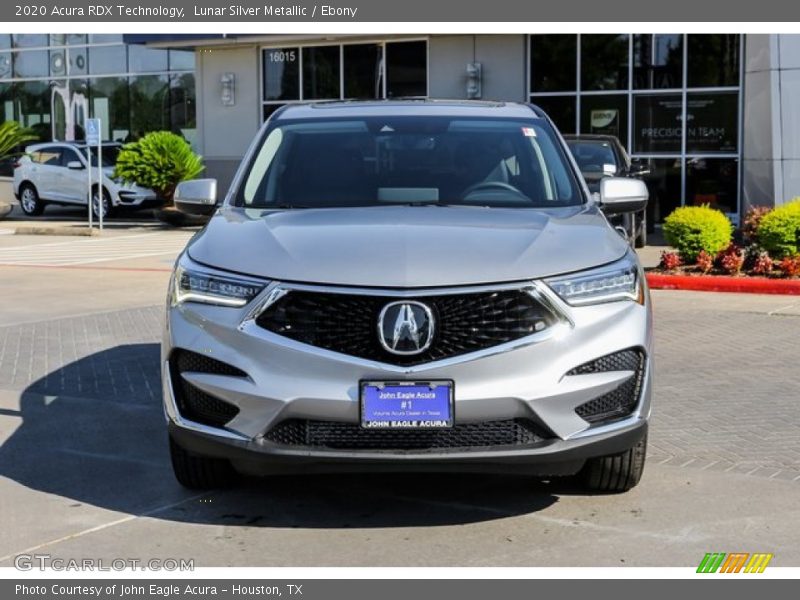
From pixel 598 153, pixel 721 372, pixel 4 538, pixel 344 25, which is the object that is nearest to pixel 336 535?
pixel 4 538

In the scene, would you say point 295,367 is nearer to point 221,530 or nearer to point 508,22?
point 221,530

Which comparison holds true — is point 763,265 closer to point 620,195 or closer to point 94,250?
point 620,195

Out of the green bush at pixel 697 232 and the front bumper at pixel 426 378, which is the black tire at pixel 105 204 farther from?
the front bumper at pixel 426 378

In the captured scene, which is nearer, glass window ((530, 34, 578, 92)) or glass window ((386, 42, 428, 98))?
glass window ((530, 34, 578, 92))

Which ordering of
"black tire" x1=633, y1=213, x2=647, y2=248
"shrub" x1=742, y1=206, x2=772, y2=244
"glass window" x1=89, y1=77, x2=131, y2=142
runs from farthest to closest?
1. "glass window" x1=89, y1=77, x2=131, y2=142
2. "black tire" x1=633, y1=213, x2=647, y2=248
3. "shrub" x1=742, y1=206, x2=772, y2=244

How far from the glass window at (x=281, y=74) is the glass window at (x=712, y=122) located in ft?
30.0

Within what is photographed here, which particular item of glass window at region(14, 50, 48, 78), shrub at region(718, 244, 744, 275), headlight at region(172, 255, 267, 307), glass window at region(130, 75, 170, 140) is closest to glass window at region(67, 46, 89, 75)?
glass window at region(14, 50, 48, 78)

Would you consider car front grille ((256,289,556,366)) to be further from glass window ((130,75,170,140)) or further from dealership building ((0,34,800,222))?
glass window ((130,75,170,140))

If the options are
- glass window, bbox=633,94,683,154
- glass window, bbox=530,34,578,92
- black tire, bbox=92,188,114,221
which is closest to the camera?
glass window, bbox=633,94,683,154

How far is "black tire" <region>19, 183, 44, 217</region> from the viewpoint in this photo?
29.8 metres

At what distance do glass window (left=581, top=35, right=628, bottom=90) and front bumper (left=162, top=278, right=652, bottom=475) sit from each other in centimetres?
2053

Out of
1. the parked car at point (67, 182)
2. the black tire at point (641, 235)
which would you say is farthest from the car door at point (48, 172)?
the black tire at point (641, 235)
